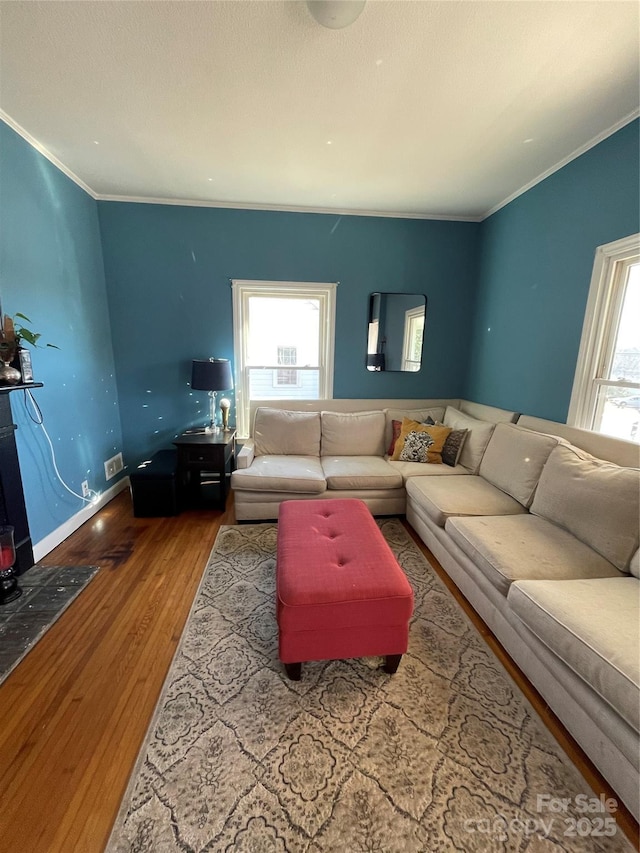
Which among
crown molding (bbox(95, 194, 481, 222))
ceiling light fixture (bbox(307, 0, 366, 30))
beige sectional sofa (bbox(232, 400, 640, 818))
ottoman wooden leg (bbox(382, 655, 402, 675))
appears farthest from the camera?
crown molding (bbox(95, 194, 481, 222))

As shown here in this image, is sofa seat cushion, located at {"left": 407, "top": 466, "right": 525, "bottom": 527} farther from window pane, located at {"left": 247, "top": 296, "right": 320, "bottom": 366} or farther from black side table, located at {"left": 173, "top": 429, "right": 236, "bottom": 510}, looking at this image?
window pane, located at {"left": 247, "top": 296, "right": 320, "bottom": 366}

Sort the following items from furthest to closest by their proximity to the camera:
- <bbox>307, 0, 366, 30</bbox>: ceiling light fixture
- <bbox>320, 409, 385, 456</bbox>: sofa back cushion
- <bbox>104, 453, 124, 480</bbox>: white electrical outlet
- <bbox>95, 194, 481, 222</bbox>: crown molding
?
<bbox>320, 409, 385, 456</bbox>: sofa back cushion, <bbox>104, 453, 124, 480</bbox>: white electrical outlet, <bbox>95, 194, 481, 222</bbox>: crown molding, <bbox>307, 0, 366, 30</bbox>: ceiling light fixture

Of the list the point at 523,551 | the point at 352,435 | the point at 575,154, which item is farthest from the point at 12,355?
the point at 575,154

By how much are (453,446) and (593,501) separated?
4.30 ft

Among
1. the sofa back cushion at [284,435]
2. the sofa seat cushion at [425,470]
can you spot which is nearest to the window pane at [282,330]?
the sofa back cushion at [284,435]

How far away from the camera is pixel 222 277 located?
341 centimetres

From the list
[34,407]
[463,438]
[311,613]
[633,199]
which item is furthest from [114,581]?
[633,199]

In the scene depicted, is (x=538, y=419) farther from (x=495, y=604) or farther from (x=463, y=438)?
(x=495, y=604)

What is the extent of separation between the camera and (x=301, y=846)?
39.8 inches

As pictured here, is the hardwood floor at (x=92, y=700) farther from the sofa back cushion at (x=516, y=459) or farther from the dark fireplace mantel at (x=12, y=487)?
the sofa back cushion at (x=516, y=459)

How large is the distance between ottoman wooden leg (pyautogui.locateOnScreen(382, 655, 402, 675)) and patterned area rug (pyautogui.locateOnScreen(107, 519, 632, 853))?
0.10ft

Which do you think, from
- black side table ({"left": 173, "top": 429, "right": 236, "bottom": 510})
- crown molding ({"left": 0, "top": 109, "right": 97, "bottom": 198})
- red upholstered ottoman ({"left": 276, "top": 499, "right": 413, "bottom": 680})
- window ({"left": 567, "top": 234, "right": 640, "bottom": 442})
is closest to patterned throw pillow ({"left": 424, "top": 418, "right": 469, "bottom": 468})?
window ({"left": 567, "top": 234, "right": 640, "bottom": 442})

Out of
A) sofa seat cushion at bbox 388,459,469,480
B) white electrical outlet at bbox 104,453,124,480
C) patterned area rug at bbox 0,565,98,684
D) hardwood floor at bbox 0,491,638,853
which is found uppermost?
sofa seat cushion at bbox 388,459,469,480

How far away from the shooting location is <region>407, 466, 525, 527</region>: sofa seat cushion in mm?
2227
